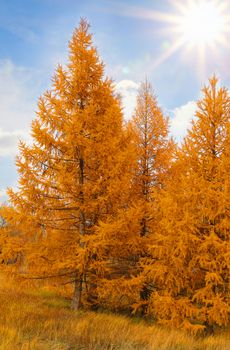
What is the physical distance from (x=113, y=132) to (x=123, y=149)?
67 cm

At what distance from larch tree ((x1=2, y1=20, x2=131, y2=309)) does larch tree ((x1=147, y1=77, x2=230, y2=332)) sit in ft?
6.16

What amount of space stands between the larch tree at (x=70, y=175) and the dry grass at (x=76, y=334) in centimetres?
148

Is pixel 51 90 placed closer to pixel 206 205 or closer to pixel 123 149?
pixel 123 149

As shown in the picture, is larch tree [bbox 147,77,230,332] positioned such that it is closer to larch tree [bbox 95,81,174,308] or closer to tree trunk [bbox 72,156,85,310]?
larch tree [bbox 95,81,174,308]

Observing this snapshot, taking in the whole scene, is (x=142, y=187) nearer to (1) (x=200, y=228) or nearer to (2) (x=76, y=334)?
(1) (x=200, y=228)

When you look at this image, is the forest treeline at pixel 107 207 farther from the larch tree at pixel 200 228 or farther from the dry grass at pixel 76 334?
the dry grass at pixel 76 334

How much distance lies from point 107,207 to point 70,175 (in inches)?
62.3

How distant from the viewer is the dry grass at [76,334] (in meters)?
6.28

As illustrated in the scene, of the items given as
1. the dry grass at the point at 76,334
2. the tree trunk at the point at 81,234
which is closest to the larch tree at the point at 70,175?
the tree trunk at the point at 81,234

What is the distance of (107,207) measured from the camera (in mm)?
10391

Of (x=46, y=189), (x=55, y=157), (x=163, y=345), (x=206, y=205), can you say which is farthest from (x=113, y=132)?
(x=163, y=345)

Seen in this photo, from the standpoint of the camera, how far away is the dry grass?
6277 millimetres

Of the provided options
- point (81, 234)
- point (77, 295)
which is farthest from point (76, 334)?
point (81, 234)

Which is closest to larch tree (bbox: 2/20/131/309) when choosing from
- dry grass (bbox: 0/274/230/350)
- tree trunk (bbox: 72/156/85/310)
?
tree trunk (bbox: 72/156/85/310)
